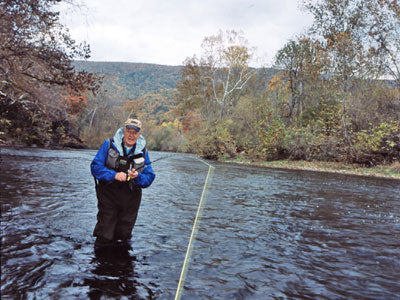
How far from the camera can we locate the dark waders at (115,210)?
4605 mm

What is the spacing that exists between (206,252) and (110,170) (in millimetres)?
1969

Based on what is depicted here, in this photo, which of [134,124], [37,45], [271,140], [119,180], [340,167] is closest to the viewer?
[119,180]

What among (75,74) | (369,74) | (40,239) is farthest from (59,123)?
(40,239)

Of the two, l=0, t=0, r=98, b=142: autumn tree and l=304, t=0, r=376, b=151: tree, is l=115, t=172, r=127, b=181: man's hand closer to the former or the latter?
l=0, t=0, r=98, b=142: autumn tree

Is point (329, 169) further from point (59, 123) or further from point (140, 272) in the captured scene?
point (59, 123)

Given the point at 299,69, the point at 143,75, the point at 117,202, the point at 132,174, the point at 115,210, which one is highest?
the point at 143,75

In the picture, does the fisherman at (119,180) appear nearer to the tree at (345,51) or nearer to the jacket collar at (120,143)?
the jacket collar at (120,143)

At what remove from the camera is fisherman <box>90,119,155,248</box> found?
4.55 meters

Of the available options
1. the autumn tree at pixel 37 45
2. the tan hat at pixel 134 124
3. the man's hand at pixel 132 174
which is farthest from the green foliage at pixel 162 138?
the man's hand at pixel 132 174

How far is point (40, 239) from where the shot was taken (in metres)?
5.01

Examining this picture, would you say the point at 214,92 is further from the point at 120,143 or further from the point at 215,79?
the point at 120,143

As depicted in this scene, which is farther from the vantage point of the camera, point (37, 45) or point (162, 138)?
point (162, 138)

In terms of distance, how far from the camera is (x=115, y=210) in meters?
→ 4.68

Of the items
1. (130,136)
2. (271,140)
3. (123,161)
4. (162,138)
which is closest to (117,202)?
(123,161)
